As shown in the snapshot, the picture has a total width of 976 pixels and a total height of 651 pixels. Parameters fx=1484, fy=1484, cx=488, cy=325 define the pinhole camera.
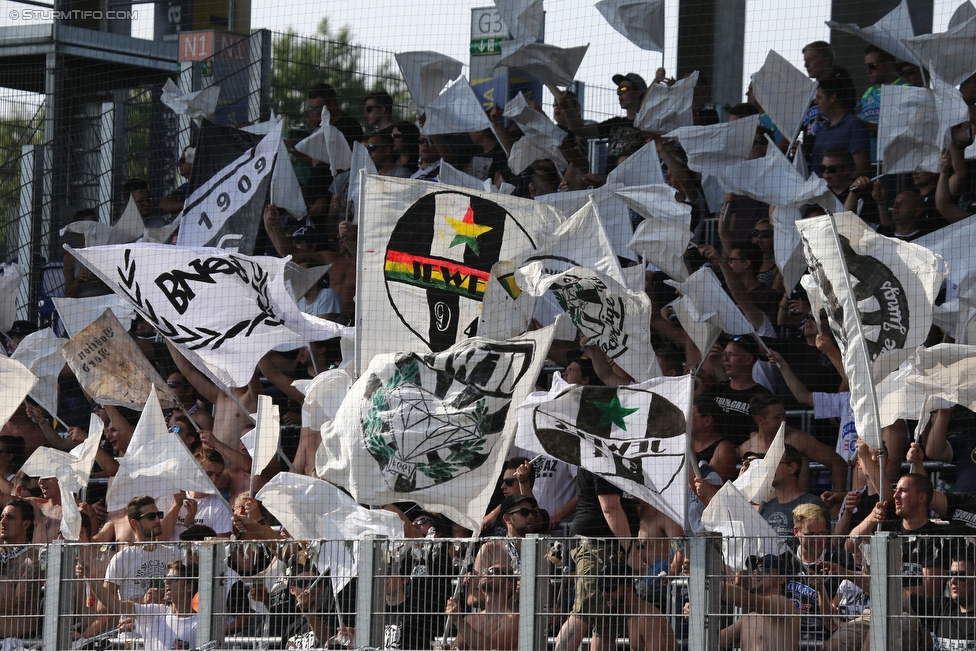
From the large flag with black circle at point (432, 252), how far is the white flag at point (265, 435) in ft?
2.34

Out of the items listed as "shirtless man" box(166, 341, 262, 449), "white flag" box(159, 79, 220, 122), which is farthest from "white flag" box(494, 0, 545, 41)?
"shirtless man" box(166, 341, 262, 449)

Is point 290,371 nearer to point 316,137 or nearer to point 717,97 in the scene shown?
point 316,137

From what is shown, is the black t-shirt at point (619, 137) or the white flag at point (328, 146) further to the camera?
the white flag at point (328, 146)

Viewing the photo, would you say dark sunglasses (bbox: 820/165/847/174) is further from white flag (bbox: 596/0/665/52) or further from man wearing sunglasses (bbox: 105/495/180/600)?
man wearing sunglasses (bbox: 105/495/180/600)

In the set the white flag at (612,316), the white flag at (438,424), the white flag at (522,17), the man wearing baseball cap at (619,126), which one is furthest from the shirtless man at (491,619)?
the white flag at (522,17)

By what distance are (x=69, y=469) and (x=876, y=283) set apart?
4.41 meters

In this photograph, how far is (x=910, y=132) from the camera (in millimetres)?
8453

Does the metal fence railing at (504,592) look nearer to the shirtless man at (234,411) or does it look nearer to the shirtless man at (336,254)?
the shirtless man at (234,411)

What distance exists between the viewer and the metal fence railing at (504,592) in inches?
234

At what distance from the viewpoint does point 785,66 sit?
30.1 feet

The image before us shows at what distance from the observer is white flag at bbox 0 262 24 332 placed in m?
11.4

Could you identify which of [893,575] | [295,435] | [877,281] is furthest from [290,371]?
[893,575]

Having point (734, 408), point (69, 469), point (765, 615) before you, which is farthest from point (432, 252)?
point (765, 615)

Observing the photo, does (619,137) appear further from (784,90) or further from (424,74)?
(424,74)
